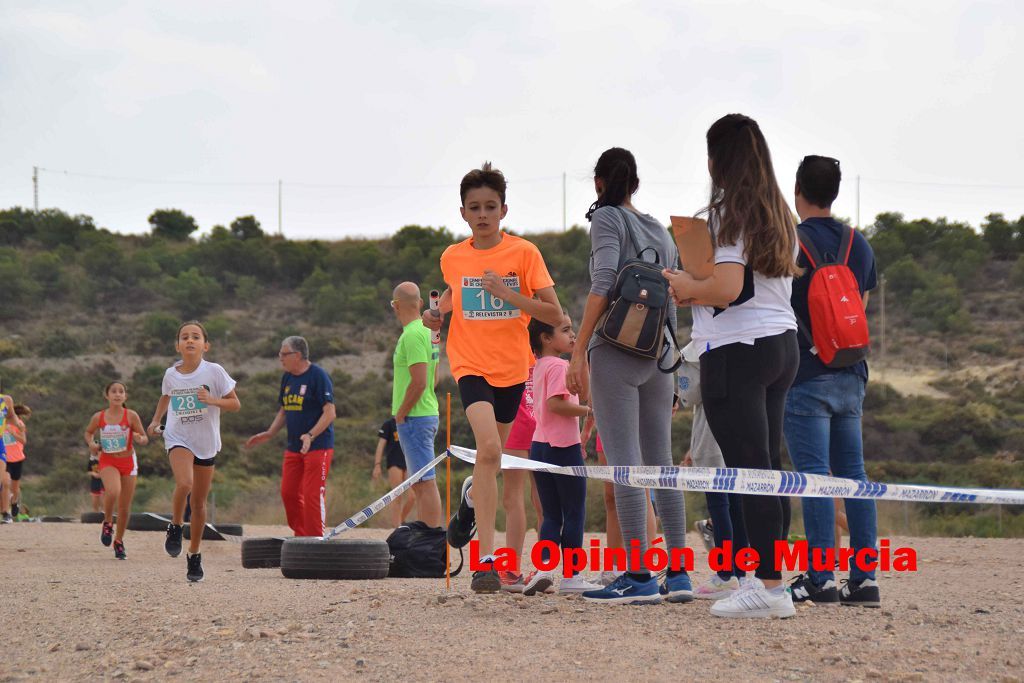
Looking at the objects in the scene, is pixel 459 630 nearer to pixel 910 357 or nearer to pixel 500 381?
pixel 500 381

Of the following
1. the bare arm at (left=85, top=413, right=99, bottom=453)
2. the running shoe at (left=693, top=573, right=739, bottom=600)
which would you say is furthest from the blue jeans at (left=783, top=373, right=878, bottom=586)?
the bare arm at (left=85, top=413, right=99, bottom=453)

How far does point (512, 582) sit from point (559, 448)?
34.0 inches

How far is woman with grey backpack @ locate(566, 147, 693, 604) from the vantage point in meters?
5.93

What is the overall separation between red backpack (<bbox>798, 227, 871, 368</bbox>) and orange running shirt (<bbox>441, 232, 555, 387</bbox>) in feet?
4.53

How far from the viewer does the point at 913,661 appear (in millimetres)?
4609

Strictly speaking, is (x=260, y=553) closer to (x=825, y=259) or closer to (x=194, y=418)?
(x=194, y=418)

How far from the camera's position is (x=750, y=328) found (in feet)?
17.8

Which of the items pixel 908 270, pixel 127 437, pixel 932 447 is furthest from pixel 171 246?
pixel 127 437

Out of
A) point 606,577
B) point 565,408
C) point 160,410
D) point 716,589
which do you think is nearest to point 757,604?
point 716,589

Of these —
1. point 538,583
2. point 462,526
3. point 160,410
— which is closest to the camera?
point 538,583

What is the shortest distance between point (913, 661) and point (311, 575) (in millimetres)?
5231

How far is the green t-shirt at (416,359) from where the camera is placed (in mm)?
9812

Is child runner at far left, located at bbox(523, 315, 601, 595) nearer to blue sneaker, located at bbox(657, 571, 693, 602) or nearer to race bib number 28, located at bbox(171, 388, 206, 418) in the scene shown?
blue sneaker, located at bbox(657, 571, 693, 602)

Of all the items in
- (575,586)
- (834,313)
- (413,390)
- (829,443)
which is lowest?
(575,586)
